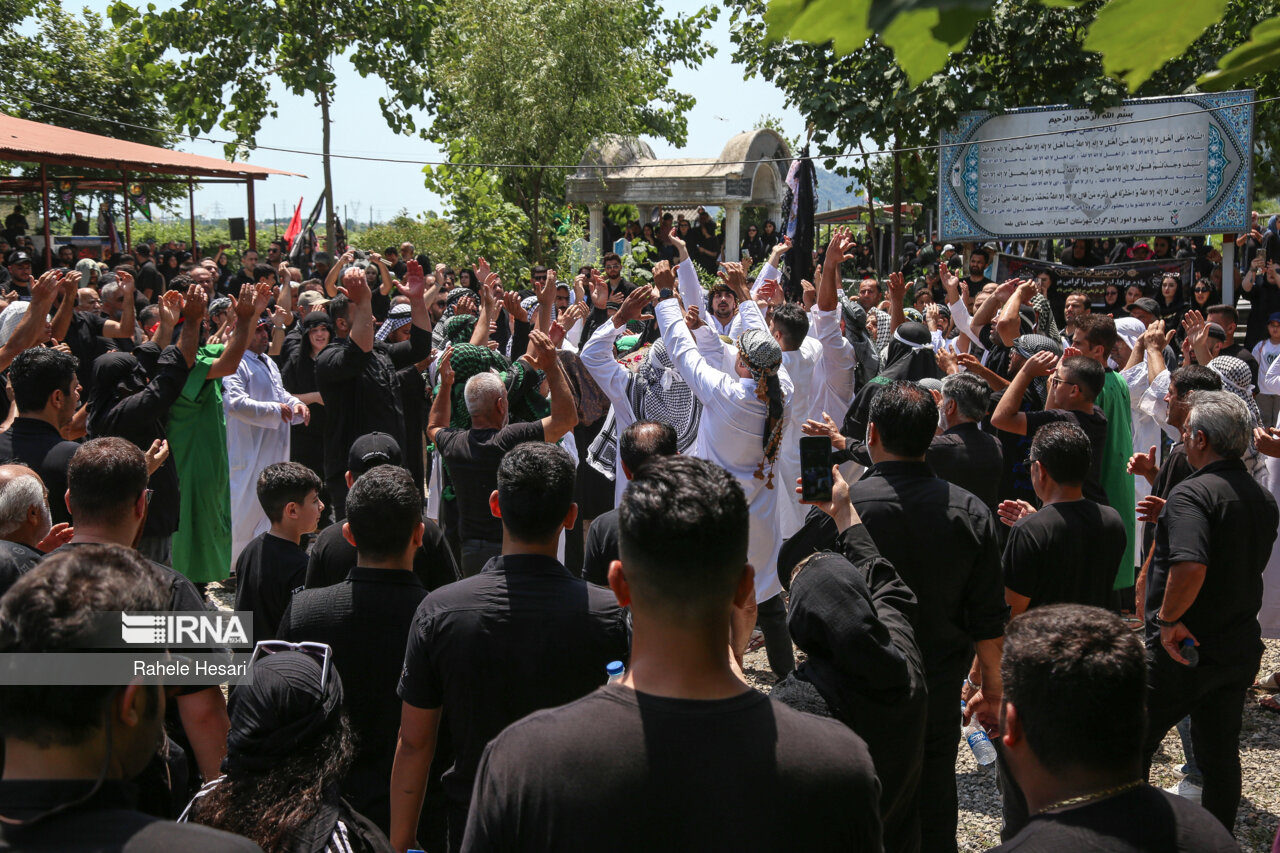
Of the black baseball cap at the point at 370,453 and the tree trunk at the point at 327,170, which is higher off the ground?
the tree trunk at the point at 327,170

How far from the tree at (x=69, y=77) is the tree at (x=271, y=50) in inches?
482

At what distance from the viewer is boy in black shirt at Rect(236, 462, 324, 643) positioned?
4.09m

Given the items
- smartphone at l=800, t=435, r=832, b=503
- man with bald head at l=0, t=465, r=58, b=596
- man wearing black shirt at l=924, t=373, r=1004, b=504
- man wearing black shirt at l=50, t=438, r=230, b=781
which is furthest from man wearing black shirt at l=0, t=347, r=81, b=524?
man wearing black shirt at l=924, t=373, r=1004, b=504

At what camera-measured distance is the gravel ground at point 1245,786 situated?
4.61m

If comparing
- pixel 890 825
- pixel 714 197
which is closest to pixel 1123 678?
pixel 890 825

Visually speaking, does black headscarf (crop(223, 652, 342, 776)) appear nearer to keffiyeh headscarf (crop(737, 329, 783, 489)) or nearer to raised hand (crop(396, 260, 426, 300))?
keffiyeh headscarf (crop(737, 329, 783, 489))

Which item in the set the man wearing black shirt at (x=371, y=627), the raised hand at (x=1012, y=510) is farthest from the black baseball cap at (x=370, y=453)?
the raised hand at (x=1012, y=510)

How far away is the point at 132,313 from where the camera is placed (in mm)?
8555

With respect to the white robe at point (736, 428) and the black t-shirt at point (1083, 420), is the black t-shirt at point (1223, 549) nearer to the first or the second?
the black t-shirt at point (1083, 420)

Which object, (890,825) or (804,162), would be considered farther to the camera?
(804,162)

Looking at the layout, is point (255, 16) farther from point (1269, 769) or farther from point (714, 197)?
point (1269, 769)

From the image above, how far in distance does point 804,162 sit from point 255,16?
1198cm

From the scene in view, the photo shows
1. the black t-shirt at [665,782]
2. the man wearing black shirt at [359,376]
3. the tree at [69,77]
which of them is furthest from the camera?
the tree at [69,77]

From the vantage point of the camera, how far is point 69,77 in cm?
3428
